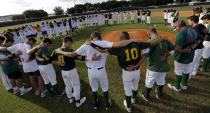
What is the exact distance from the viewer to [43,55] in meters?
4.09

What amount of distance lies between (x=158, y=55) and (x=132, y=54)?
1054mm

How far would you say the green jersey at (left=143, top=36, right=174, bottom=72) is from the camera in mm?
3603

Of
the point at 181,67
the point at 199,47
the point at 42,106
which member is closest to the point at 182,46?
the point at 181,67

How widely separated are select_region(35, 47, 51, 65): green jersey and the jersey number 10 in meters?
2.74

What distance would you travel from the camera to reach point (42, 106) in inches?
187

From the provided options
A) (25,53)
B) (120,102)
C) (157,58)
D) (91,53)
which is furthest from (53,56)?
(157,58)

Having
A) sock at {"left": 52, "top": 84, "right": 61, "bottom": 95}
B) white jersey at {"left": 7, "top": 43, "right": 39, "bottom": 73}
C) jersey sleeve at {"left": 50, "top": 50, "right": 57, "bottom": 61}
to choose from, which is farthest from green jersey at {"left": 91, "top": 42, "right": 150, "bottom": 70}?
white jersey at {"left": 7, "top": 43, "right": 39, "bottom": 73}

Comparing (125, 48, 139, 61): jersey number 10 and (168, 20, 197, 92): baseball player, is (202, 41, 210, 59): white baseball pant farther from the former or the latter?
(125, 48, 139, 61): jersey number 10

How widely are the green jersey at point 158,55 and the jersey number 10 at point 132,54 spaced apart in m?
0.47

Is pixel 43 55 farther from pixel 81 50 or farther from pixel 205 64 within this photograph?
pixel 205 64

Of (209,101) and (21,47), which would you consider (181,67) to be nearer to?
(209,101)

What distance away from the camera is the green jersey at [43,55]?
4098mm

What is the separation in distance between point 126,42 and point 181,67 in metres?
2.84

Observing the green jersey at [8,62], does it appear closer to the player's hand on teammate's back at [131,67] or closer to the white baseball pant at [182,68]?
the player's hand on teammate's back at [131,67]
